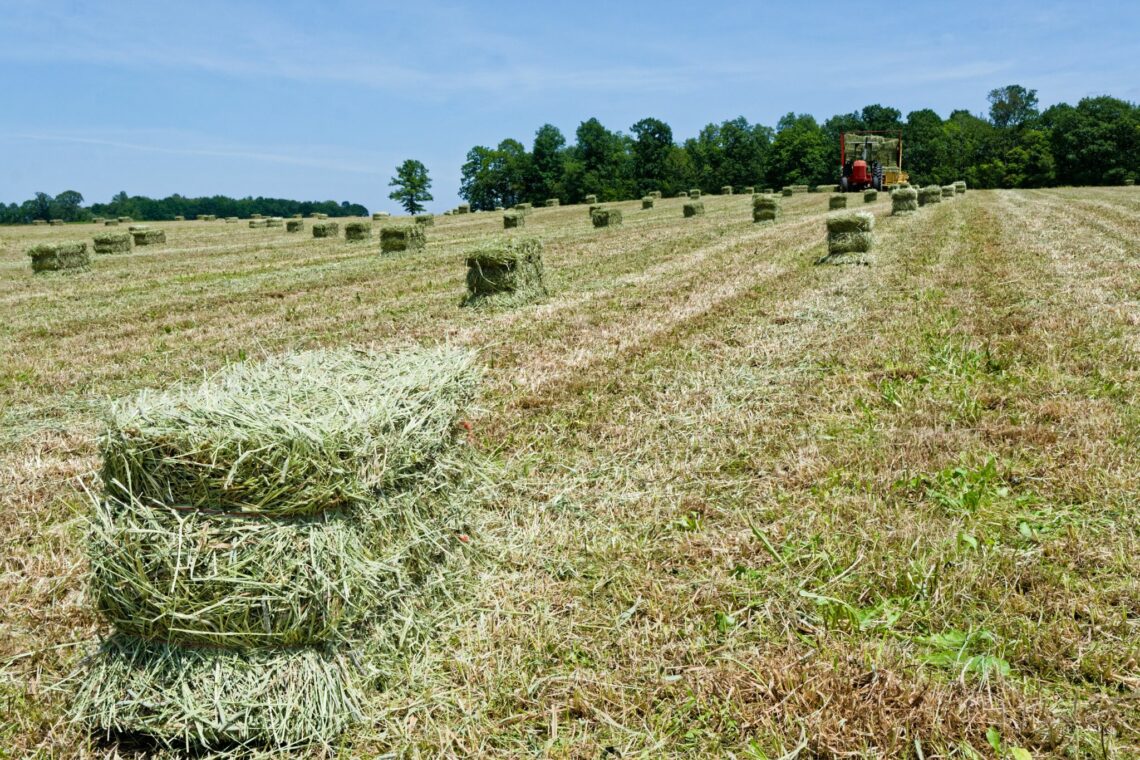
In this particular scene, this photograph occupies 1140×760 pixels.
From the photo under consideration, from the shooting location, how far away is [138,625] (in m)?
2.58

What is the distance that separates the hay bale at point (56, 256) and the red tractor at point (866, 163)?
35836mm

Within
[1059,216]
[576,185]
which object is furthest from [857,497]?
[576,185]

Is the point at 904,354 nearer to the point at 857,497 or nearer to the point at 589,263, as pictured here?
the point at 857,497

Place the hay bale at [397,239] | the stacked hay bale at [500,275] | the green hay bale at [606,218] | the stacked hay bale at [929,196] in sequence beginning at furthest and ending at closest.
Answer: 1. the stacked hay bale at [929,196]
2. the green hay bale at [606,218]
3. the hay bale at [397,239]
4. the stacked hay bale at [500,275]

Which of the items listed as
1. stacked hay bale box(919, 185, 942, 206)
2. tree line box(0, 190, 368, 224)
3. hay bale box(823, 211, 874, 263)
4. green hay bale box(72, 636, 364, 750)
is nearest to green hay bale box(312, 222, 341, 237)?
hay bale box(823, 211, 874, 263)

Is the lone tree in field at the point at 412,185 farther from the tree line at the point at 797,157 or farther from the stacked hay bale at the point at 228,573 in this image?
the stacked hay bale at the point at 228,573

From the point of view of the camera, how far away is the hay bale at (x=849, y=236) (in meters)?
13.2

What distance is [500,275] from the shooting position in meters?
10.8

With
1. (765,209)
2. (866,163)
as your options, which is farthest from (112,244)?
(866,163)

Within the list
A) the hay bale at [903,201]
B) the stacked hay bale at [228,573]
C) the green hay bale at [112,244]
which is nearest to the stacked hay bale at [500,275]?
the stacked hay bale at [228,573]

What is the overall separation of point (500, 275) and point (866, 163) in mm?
36090

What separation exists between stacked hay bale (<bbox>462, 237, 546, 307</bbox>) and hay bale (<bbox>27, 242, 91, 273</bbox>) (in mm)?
12450

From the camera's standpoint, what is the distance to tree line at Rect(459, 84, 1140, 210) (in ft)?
220

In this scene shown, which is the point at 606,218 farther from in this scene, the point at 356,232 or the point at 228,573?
the point at 228,573
